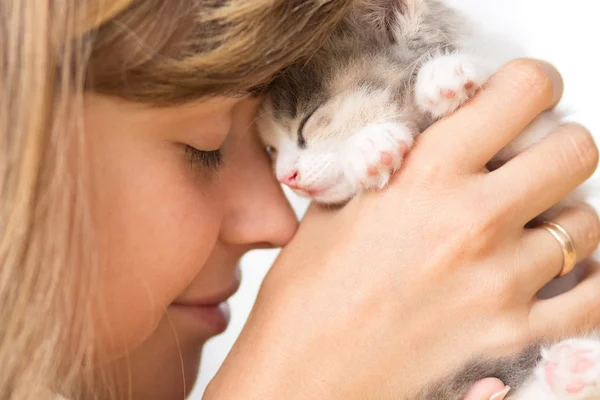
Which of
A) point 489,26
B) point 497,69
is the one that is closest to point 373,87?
point 497,69

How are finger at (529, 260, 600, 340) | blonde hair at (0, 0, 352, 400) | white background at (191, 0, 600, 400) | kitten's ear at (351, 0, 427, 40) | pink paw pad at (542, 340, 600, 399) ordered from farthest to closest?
white background at (191, 0, 600, 400) → kitten's ear at (351, 0, 427, 40) → finger at (529, 260, 600, 340) → pink paw pad at (542, 340, 600, 399) → blonde hair at (0, 0, 352, 400)

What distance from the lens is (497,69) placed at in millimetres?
1000

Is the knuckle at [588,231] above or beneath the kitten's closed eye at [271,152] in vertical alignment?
beneath

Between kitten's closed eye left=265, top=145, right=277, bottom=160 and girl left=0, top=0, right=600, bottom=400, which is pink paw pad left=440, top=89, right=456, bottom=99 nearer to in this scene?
girl left=0, top=0, right=600, bottom=400

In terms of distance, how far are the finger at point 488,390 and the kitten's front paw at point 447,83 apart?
0.40m

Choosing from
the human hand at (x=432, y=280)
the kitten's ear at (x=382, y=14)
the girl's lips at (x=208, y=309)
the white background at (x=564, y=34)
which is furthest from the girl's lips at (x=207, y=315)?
the white background at (x=564, y=34)

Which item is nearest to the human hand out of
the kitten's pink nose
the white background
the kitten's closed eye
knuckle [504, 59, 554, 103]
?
knuckle [504, 59, 554, 103]

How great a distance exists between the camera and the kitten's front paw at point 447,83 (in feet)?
3.02

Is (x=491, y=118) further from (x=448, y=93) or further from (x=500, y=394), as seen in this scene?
(x=500, y=394)

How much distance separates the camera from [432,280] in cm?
88

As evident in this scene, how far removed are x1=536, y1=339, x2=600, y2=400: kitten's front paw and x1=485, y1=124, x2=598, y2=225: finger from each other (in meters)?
0.19

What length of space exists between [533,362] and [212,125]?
580 mm

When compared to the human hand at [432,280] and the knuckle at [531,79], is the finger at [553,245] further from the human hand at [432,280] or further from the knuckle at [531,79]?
the knuckle at [531,79]

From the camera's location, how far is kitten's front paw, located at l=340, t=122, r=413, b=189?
90 centimetres
